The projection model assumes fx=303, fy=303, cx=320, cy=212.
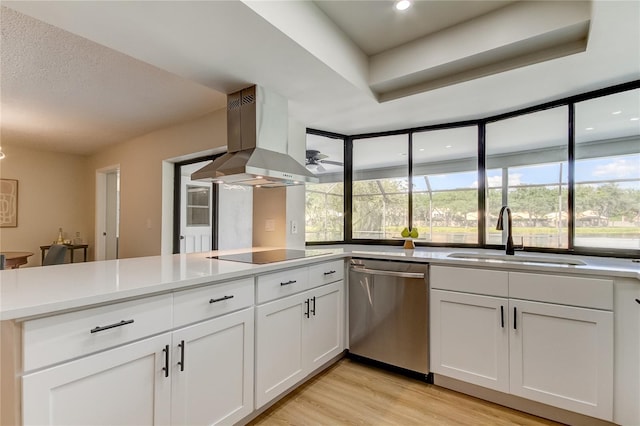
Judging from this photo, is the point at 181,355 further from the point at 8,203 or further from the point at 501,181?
the point at 8,203

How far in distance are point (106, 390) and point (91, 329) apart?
0.85 feet

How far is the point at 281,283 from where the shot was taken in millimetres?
1979

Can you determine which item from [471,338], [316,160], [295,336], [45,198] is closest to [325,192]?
[316,160]

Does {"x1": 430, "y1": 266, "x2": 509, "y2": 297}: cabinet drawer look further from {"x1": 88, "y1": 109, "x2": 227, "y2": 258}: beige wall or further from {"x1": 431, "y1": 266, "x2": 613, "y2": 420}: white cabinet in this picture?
{"x1": 88, "y1": 109, "x2": 227, "y2": 258}: beige wall

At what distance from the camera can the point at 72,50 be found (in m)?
2.10

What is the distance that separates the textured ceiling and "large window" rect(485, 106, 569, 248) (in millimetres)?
2705

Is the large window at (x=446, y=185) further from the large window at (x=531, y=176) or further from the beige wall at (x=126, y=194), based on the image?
the beige wall at (x=126, y=194)

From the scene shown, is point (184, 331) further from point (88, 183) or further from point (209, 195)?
point (88, 183)

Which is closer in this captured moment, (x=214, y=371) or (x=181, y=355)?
(x=181, y=355)

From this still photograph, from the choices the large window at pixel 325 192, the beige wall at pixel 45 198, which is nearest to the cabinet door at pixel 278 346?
the large window at pixel 325 192

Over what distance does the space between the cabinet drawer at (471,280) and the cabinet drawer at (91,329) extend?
180cm

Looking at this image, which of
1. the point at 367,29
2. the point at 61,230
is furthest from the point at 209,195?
the point at 61,230

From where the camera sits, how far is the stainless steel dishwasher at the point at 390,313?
89.9 inches

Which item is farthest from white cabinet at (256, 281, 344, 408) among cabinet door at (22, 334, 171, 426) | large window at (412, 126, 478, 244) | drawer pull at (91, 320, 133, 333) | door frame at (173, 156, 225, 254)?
door frame at (173, 156, 225, 254)
